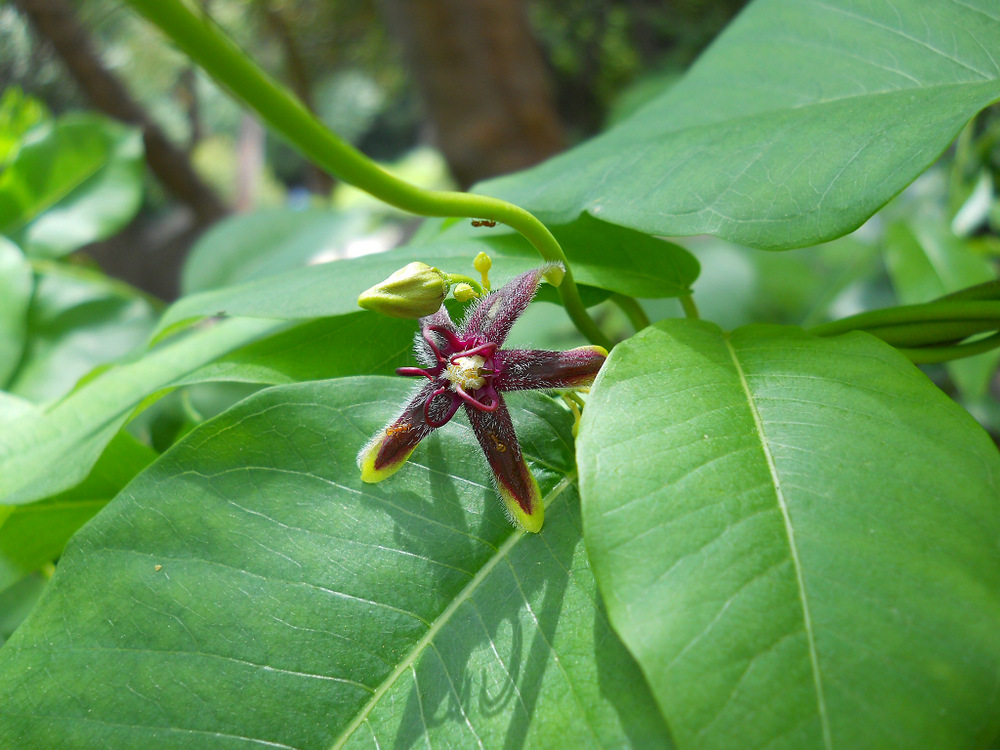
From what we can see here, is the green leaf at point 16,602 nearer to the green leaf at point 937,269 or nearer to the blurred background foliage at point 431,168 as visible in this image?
the blurred background foliage at point 431,168

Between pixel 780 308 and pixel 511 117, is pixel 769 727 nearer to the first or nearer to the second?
pixel 780 308

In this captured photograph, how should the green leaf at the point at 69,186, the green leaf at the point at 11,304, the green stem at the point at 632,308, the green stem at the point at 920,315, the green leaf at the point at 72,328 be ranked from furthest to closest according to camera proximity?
the green leaf at the point at 69,186
the green leaf at the point at 72,328
the green leaf at the point at 11,304
the green stem at the point at 632,308
the green stem at the point at 920,315

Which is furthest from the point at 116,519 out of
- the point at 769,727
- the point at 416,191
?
the point at 769,727

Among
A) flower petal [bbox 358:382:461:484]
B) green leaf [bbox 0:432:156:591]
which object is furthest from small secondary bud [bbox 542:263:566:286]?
green leaf [bbox 0:432:156:591]

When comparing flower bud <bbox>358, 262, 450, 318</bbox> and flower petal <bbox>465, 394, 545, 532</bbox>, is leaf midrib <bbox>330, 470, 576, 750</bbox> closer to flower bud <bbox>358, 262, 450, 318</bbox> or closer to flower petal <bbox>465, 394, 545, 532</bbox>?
flower petal <bbox>465, 394, 545, 532</bbox>

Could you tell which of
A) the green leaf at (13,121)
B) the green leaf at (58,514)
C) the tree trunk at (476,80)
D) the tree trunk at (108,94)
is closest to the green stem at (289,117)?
the green leaf at (58,514)
